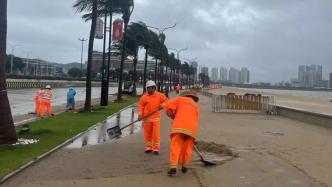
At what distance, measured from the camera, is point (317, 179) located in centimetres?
975

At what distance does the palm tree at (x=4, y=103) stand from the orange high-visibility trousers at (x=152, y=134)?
317 cm

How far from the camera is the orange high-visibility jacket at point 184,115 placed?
9.63m

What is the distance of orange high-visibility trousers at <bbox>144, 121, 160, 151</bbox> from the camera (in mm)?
12477

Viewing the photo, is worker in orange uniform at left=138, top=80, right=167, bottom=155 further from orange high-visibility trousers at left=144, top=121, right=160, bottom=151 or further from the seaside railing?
the seaside railing

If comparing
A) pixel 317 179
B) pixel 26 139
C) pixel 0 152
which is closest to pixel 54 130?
pixel 26 139

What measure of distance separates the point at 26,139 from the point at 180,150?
6.13 m

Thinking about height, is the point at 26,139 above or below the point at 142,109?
below

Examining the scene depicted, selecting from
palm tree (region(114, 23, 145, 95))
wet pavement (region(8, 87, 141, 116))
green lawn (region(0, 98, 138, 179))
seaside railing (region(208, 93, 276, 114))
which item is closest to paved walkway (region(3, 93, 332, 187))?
green lawn (region(0, 98, 138, 179))

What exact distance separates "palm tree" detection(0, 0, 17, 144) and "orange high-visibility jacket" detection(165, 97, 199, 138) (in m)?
4.82

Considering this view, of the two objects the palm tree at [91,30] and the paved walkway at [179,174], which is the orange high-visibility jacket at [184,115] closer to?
the paved walkway at [179,174]

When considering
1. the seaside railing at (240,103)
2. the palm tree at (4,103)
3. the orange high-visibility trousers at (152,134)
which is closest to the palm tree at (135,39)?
the seaside railing at (240,103)

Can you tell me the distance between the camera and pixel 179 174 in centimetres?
982

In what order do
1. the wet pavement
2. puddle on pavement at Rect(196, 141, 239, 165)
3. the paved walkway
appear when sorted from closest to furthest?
1. the paved walkway
2. puddle on pavement at Rect(196, 141, 239, 165)
3. the wet pavement

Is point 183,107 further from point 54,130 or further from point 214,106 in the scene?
point 214,106
